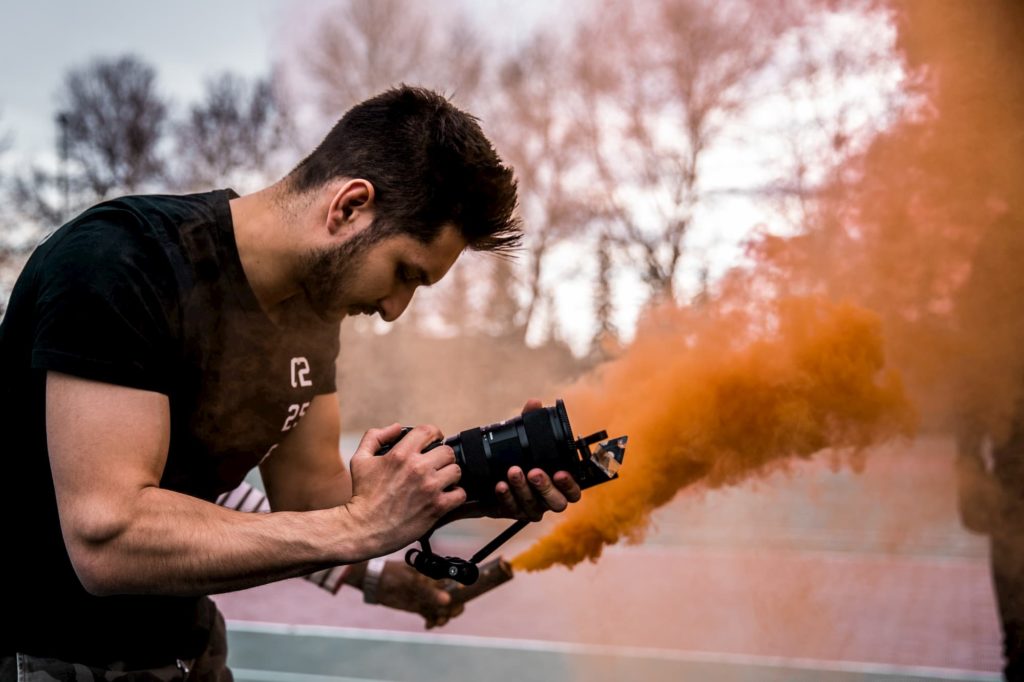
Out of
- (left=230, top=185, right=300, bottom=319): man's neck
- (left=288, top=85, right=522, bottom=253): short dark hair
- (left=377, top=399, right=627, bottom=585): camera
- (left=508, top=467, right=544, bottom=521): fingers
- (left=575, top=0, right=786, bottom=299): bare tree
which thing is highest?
(left=575, top=0, right=786, bottom=299): bare tree

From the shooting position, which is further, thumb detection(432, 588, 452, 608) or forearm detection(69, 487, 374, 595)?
thumb detection(432, 588, 452, 608)

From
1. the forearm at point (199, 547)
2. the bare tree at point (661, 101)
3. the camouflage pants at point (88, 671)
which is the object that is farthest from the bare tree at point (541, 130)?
the forearm at point (199, 547)

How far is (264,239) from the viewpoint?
1956 millimetres

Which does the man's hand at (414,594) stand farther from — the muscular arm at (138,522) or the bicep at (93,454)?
the bicep at (93,454)

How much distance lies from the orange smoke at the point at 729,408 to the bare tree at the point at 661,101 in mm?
1778

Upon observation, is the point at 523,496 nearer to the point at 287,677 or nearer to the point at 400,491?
the point at 400,491

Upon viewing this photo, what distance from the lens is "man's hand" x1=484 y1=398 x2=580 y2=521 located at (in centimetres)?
173

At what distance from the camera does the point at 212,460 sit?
1991 millimetres

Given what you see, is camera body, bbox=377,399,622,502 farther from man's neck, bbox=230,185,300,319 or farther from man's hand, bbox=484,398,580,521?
man's neck, bbox=230,185,300,319

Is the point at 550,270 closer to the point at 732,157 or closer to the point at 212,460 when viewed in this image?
the point at 732,157

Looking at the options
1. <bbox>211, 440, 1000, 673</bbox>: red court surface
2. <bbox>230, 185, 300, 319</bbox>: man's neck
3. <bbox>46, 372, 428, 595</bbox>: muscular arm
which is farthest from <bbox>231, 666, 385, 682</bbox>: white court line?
<bbox>46, 372, 428, 595</bbox>: muscular arm

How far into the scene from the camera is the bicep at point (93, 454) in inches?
58.2

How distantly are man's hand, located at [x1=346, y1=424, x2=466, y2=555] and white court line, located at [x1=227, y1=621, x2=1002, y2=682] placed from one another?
452 centimetres

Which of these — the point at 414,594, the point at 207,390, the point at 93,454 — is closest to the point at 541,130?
the point at 414,594
